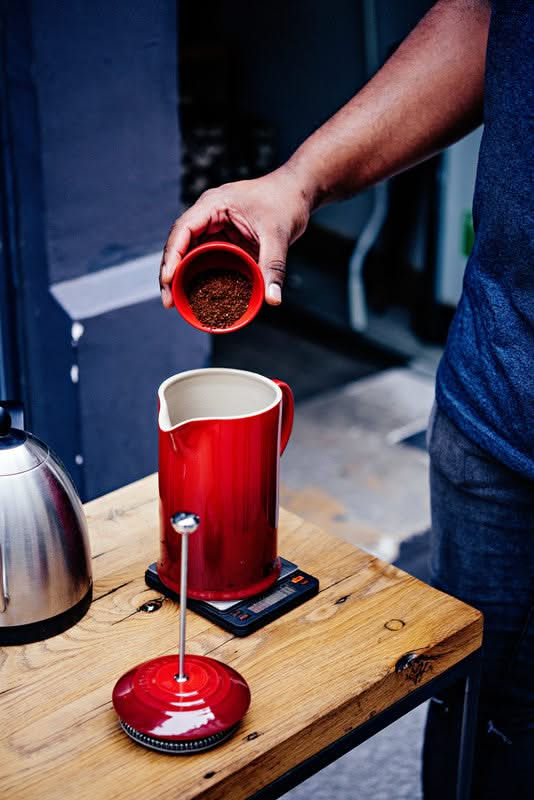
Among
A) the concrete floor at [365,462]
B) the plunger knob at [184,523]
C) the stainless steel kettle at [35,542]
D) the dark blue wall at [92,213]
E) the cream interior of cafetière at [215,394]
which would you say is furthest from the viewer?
the concrete floor at [365,462]

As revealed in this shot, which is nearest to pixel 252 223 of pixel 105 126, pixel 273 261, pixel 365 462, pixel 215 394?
pixel 273 261

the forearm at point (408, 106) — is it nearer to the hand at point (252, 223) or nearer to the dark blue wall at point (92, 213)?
the hand at point (252, 223)

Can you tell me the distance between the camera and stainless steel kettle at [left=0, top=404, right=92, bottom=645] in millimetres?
991

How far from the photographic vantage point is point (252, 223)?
1.19 metres

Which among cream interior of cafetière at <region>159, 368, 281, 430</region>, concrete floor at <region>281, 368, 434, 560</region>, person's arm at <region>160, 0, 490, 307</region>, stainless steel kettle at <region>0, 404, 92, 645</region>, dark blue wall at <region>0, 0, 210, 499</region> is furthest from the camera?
concrete floor at <region>281, 368, 434, 560</region>

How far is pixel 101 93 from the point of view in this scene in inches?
82.5

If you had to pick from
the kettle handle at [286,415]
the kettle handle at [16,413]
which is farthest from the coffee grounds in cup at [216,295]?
the kettle handle at [16,413]

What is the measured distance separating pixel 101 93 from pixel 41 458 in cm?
128

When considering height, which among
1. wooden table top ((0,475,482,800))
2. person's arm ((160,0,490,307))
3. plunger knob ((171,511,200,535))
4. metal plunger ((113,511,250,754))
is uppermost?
person's arm ((160,0,490,307))

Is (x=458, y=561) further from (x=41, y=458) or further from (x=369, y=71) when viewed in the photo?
(x=369, y=71)

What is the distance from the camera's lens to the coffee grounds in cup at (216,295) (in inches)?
46.0

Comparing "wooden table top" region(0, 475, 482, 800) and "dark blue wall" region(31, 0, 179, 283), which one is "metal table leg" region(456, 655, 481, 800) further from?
"dark blue wall" region(31, 0, 179, 283)

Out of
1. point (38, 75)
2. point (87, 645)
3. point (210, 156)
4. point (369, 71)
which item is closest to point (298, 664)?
point (87, 645)

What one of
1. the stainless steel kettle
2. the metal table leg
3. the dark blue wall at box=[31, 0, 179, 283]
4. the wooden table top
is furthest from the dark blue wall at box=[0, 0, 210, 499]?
the metal table leg
